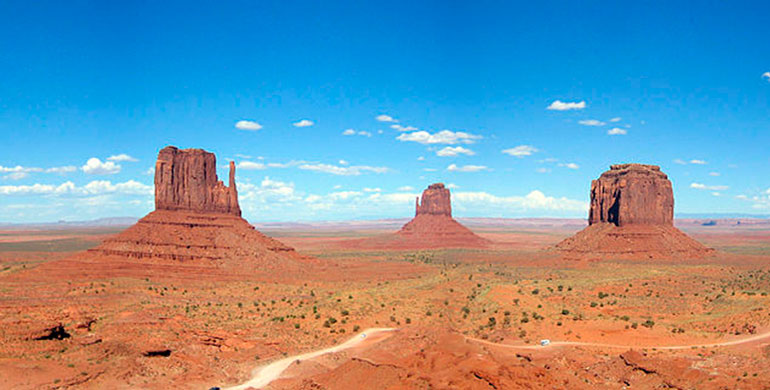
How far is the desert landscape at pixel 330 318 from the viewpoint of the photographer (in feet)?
91.9

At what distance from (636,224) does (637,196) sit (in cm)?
544

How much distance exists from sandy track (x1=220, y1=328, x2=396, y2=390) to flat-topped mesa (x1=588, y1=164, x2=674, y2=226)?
78685 mm

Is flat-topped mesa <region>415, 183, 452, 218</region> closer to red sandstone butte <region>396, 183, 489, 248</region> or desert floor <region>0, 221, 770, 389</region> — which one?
red sandstone butte <region>396, 183, 489, 248</region>

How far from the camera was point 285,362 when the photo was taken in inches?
1303

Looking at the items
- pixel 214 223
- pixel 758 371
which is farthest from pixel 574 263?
pixel 758 371

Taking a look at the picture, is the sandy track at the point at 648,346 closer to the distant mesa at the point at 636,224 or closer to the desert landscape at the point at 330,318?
the desert landscape at the point at 330,318

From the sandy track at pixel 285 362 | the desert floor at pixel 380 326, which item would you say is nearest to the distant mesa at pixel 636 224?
the desert floor at pixel 380 326

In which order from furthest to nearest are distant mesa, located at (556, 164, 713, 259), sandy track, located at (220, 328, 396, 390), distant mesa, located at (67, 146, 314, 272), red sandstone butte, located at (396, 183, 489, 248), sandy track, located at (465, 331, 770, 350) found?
red sandstone butte, located at (396, 183, 489, 248) → distant mesa, located at (556, 164, 713, 259) → distant mesa, located at (67, 146, 314, 272) → sandy track, located at (465, 331, 770, 350) → sandy track, located at (220, 328, 396, 390)

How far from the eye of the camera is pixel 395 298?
2100 inches

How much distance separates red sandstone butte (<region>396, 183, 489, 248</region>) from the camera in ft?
506

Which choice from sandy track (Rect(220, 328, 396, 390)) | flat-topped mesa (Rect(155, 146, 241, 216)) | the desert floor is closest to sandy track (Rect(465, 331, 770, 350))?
the desert floor

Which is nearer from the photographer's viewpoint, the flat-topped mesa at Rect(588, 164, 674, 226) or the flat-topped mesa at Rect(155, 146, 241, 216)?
the flat-topped mesa at Rect(155, 146, 241, 216)

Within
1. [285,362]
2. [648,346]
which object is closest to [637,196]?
[648,346]

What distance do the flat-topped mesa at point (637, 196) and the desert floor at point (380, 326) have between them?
34862 mm
